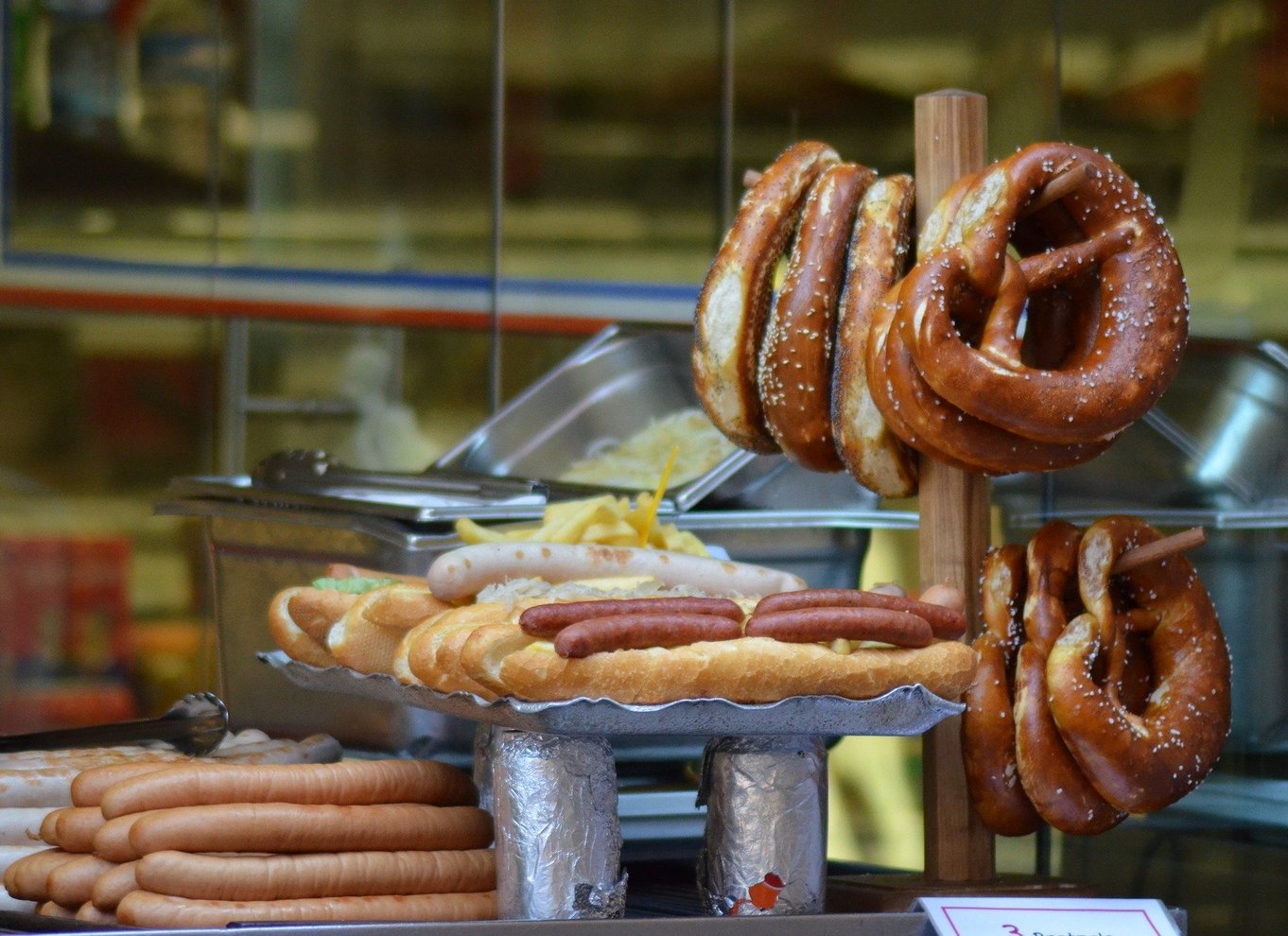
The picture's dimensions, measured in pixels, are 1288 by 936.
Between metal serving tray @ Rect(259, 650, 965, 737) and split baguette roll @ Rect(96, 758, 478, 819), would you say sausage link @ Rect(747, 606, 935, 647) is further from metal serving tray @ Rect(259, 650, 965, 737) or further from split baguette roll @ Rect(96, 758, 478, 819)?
split baguette roll @ Rect(96, 758, 478, 819)

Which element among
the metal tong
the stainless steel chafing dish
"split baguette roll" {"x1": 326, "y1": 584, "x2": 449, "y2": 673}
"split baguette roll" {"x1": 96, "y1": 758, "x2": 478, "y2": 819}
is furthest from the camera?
the stainless steel chafing dish

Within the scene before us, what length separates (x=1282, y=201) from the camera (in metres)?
3.61

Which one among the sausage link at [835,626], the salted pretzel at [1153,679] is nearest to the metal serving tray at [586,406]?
the salted pretzel at [1153,679]

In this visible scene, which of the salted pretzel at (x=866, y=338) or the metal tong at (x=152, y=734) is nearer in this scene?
the salted pretzel at (x=866, y=338)

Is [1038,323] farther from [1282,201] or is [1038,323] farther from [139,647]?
Result: [139,647]

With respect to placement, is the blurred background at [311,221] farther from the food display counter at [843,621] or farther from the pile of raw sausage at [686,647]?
the pile of raw sausage at [686,647]

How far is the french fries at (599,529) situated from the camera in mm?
2234

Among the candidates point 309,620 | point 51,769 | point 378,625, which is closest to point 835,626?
point 378,625

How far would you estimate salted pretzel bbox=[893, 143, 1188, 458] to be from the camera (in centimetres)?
193

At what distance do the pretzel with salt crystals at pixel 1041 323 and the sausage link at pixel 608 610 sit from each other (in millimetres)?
350

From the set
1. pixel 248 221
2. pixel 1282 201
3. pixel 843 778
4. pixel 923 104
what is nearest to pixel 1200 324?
pixel 1282 201

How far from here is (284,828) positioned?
6.04 ft

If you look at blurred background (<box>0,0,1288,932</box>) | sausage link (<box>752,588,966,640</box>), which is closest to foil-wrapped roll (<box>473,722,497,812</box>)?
sausage link (<box>752,588,966,640</box>)

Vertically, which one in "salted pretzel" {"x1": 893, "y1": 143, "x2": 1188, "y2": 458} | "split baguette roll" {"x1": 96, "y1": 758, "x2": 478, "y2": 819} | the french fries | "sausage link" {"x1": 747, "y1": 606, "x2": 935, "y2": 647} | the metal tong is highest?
"salted pretzel" {"x1": 893, "y1": 143, "x2": 1188, "y2": 458}
